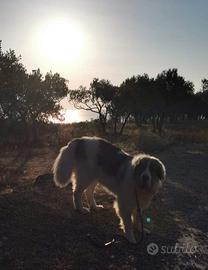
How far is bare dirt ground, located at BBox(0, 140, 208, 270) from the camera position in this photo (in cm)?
644

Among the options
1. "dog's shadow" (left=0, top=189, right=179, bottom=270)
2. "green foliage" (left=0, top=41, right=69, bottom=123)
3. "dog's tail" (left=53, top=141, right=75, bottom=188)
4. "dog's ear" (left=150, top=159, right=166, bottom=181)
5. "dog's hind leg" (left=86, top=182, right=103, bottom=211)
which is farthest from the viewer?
"green foliage" (left=0, top=41, right=69, bottom=123)

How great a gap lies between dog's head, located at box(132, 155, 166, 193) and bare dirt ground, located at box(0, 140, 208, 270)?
1.11 meters

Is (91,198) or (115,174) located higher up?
(115,174)

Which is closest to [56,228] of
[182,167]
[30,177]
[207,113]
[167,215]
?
[167,215]

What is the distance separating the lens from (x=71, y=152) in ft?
31.2

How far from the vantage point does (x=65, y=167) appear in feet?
30.8

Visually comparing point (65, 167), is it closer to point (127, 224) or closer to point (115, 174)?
point (115, 174)

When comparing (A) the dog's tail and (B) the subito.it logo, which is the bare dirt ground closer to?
(B) the subito.it logo

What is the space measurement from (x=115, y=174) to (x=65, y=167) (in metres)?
1.38

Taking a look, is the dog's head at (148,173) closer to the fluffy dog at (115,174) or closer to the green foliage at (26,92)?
the fluffy dog at (115,174)

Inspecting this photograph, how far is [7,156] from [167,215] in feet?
53.7

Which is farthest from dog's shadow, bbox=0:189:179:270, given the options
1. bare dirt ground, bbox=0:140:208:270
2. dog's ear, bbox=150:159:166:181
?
dog's ear, bbox=150:159:166:181

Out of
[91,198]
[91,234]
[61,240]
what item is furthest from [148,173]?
[91,198]

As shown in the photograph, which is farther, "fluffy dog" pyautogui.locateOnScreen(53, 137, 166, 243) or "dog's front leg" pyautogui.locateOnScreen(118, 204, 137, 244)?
"fluffy dog" pyautogui.locateOnScreen(53, 137, 166, 243)
